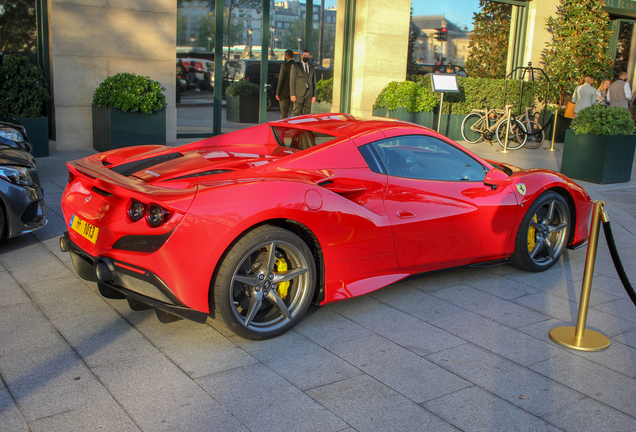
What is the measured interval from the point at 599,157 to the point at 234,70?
7447 mm

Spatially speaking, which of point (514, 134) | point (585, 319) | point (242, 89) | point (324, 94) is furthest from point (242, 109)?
point (585, 319)

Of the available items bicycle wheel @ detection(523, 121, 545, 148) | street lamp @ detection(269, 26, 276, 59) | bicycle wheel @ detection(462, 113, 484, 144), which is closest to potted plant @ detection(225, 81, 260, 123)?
street lamp @ detection(269, 26, 276, 59)

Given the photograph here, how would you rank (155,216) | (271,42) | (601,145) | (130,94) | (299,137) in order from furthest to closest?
(271,42) < (130,94) < (601,145) < (299,137) < (155,216)

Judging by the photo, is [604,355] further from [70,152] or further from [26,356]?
[70,152]

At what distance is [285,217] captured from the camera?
3.54 metres

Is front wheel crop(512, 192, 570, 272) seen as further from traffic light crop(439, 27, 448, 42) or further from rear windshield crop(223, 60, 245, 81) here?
traffic light crop(439, 27, 448, 42)

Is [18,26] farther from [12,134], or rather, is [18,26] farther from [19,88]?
[12,134]

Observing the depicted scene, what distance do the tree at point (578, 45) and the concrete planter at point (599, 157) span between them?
6214mm

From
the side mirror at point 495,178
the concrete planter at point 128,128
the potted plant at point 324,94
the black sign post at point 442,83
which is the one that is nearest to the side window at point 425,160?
the side mirror at point 495,178

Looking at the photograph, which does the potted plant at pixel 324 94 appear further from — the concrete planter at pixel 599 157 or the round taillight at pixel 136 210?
the round taillight at pixel 136 210

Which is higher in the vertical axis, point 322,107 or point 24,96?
point 24,96

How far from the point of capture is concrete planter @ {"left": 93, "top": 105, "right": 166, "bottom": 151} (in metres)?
9.84

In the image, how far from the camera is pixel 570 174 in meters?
10.3

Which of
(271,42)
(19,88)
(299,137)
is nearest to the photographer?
(299,137)
